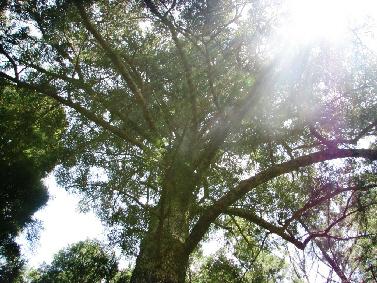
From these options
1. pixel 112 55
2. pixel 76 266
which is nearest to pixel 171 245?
pixel 112 55

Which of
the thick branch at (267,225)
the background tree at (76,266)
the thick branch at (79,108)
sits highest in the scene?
the background tree at (76,266)

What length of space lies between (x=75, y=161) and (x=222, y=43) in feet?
10.7

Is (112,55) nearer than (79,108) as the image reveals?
Yes

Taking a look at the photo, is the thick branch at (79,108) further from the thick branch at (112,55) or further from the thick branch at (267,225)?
the thick branch at (267,225)

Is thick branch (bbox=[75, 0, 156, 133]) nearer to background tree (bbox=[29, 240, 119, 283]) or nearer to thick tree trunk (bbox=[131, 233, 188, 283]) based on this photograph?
thick tree trunk (bbox=[131, 233, 188, 283])

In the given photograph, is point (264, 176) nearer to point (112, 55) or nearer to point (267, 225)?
point (267, 225)

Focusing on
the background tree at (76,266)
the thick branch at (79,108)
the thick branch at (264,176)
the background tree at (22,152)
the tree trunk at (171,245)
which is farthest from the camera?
the background tree at (76,266)

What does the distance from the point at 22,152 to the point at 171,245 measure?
13.9ft

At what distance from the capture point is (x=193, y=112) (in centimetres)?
488

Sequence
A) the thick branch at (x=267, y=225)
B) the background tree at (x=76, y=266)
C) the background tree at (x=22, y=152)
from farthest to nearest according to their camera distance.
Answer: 1. the background tree at (x=76, y=266)
2. the background tree at (x=22, y=152)
3. the thick branch at (x=267, y=225)

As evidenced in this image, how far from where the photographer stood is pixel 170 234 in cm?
424

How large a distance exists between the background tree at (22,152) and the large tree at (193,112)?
40cm

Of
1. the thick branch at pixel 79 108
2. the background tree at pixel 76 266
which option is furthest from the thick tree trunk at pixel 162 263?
the background tree at pixel 76 266

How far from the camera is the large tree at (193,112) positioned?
4250 mm
